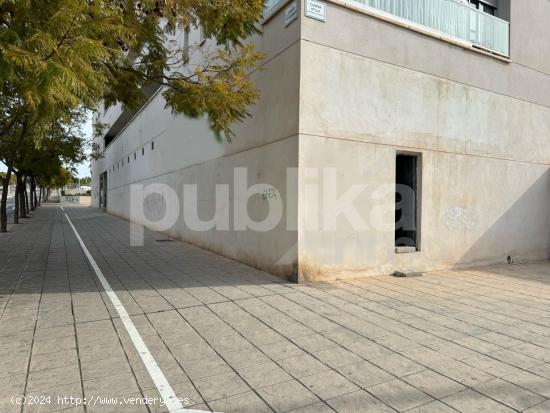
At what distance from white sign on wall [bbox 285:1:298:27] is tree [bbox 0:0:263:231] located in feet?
2.82

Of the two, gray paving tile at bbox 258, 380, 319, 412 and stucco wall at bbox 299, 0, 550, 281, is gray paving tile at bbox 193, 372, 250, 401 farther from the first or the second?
stucco wall at bbox 299, 0, 550, 281

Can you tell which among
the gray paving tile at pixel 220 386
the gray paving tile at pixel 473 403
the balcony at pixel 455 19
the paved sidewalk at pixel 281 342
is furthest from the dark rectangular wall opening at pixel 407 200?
the gray paving tile at pixel 220 386

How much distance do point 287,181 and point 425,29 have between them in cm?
448

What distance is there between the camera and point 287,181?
737 cm

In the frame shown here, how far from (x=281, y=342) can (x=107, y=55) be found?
3351 millimetres

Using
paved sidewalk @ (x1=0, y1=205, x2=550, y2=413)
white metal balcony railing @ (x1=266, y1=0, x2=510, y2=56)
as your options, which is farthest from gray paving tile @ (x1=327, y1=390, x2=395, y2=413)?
white metal balcony railing @ (x1=266, y1=0, x2=510, y2=56)

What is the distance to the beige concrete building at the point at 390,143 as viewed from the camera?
23.8 feet

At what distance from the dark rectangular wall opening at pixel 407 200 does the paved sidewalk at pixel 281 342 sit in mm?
1186

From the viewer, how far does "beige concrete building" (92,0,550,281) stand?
7246 millimetres

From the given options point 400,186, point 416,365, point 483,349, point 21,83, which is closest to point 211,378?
point 416,365

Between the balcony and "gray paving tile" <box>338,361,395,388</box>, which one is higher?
the balcony

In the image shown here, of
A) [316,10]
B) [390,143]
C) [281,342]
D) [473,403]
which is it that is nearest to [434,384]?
[473,403]

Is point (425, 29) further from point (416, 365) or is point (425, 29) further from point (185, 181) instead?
point (185, 181)

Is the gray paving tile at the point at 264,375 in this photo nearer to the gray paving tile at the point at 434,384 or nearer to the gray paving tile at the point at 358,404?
the gray paving tile at the point at 358,404
